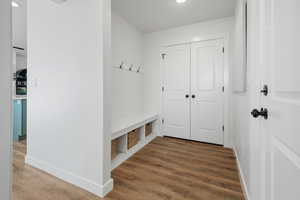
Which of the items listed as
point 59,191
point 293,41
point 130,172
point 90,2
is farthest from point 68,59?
point 293,41

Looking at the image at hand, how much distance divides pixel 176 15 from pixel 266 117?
2541 mm

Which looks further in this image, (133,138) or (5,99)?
(133,138)

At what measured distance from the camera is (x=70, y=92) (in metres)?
1.64

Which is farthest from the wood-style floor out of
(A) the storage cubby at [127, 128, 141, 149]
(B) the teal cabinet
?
(B) the teal cabinet

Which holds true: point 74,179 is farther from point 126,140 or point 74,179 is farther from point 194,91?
point 194,91

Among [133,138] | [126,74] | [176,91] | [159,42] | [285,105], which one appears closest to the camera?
[285,105]

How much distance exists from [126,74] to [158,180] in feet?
6.86

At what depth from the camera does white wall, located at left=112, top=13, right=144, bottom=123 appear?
2.66 meters

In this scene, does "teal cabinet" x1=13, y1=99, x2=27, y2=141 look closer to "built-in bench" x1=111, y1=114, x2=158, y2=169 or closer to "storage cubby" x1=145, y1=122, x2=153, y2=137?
"built-in bench" x1=111, y1=114, x2=158, y2=169

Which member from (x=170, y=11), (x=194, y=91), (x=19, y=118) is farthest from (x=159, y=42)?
(x=19, y=118)

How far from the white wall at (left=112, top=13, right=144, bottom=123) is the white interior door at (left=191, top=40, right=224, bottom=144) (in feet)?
4.15

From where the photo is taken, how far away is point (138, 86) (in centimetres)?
340

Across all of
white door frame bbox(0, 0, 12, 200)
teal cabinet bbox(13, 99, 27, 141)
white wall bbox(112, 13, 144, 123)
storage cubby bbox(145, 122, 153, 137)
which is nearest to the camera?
white door frame bbox(0, 0, 12, 200)

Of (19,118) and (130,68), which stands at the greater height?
(130,68)
